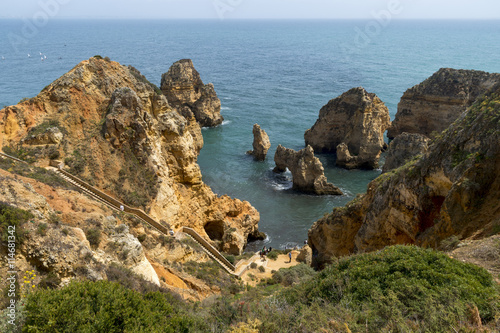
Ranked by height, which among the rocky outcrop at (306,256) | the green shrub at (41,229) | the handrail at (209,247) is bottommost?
the rocky outcrop at (306,256)

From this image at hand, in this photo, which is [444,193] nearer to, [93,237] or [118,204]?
[93,237]

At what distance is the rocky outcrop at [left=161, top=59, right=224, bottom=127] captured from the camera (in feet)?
223

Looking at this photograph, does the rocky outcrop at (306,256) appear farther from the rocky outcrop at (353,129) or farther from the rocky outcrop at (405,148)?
the rocky outcrop at (353,129)

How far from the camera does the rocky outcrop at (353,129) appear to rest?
55531mm

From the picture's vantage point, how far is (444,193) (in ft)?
61.8

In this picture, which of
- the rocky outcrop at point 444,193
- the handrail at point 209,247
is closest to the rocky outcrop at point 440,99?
the rocky outcrop at point 444,193

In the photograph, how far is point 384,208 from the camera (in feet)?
71.1

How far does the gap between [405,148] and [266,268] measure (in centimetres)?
2705

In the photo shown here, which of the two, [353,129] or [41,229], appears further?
[353,129]

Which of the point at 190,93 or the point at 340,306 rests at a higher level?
the point at 340,306

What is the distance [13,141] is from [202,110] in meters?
47.3

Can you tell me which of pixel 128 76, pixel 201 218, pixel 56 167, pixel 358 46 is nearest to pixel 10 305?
pixel 56 167

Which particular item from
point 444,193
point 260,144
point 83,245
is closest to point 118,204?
point 83,245

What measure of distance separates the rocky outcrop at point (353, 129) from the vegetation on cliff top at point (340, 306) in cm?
4339
